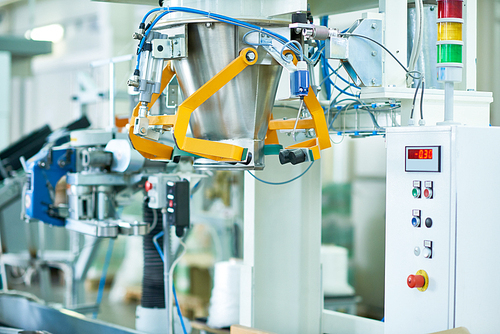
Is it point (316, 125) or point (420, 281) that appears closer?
point (420, 281)

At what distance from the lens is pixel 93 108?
312 inches

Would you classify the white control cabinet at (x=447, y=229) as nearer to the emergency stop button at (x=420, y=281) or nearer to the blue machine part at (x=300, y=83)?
the emergency stop button at (x=420, y=281)

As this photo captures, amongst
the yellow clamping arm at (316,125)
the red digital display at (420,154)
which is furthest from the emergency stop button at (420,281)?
the yellow clamping arm at (316,125)

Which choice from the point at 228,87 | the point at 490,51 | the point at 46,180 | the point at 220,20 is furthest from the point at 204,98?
the point at 490,51

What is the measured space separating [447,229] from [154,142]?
1.13 m

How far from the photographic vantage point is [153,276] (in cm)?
345

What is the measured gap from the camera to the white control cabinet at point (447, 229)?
5.91ft

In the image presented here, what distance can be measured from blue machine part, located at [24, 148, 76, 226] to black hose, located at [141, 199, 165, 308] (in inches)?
22.0

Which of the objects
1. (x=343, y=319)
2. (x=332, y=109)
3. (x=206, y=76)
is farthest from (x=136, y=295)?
(x=206, y=76)

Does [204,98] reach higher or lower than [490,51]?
lower

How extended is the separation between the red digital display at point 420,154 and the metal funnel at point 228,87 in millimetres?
543

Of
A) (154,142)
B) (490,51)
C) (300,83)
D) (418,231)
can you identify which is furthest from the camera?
(490,51)

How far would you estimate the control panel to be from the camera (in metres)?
1.82

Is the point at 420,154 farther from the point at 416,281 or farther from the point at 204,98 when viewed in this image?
the point at 204,98
